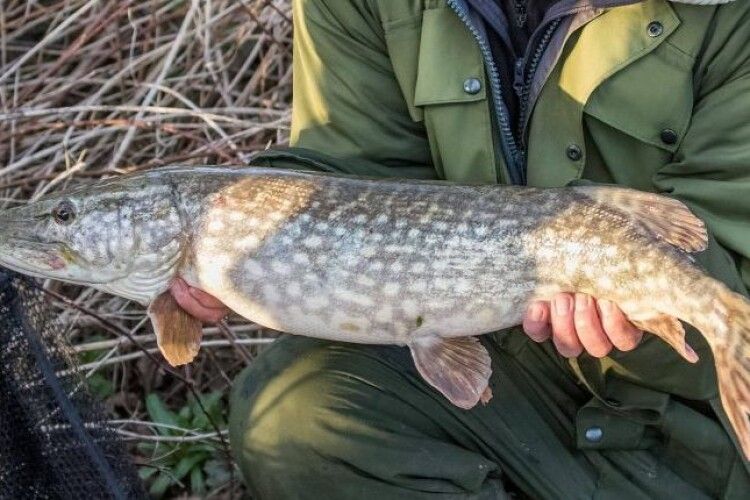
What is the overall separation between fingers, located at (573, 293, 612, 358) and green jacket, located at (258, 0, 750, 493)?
0.18 meters

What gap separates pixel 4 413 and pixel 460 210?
0.89 m

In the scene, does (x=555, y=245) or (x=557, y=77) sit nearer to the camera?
(x=555, y=245)

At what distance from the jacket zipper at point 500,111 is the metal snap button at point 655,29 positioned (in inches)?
11.9

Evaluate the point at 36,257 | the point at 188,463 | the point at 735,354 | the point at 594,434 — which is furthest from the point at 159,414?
the point at 735,354

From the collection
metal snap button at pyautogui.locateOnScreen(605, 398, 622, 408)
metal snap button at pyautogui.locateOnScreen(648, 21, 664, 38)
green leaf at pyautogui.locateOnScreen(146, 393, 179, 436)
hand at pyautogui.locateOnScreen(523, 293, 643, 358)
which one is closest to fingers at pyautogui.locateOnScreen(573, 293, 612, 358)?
hand at pyautogui.locateOnScreen(523, 293, 643, 358)

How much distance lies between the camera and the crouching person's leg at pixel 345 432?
6.87 feet

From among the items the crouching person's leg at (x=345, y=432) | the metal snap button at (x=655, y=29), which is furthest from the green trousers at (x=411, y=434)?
the metal snap button at (x=655, y=29)

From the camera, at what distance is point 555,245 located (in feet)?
6.28

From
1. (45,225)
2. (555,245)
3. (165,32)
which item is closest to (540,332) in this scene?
(555,245)

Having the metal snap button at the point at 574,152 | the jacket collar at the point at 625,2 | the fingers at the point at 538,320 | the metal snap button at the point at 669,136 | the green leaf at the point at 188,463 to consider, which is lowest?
the green leaf at the point at 188,463

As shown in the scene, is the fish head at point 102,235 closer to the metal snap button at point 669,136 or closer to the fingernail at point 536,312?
the fingernail at point 536,312

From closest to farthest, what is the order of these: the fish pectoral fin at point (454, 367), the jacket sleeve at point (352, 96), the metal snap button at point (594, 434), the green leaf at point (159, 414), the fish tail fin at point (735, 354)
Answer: the fish tail fin at point (735, 354), the fish pectoral fin at point (454, 367), the metal snap button at point (594, 434), the jacket sleeve at point (352, 96), the green leaf at point (159, 414)

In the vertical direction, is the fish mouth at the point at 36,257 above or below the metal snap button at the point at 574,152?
below

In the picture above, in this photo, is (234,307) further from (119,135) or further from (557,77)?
(119,135)
